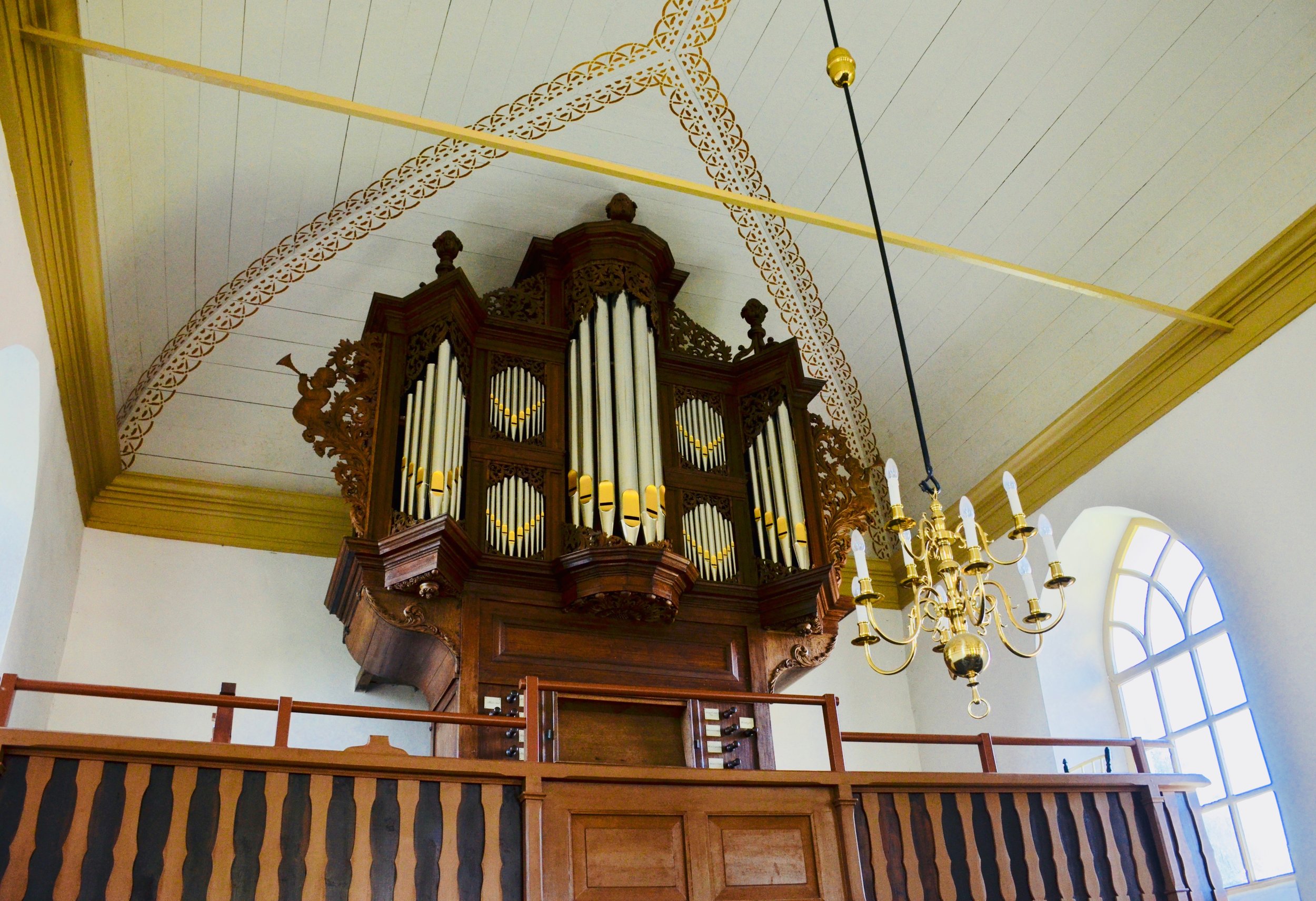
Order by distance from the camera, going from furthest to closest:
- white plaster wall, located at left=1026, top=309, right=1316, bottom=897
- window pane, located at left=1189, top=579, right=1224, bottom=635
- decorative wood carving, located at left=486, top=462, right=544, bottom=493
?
decorative wood carving, located at left=486, top=462, right=544, bottom=493 → window pane, located at left=1189, top=579, right=1224, bottom=635 → white plaster wall, located at left=1026, top=309, right=1316, bottom=897

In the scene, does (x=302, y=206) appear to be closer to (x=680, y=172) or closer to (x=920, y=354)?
(x=680, y=172)

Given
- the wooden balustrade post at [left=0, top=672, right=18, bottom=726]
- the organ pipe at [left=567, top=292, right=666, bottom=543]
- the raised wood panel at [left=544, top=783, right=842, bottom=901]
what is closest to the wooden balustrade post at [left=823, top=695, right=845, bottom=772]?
the raised wood panel at [left=544, top=783, right=842, bottom=901]

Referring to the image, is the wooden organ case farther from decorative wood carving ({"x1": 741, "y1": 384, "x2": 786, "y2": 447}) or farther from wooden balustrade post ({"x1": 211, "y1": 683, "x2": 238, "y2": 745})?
wooden balustrade post ({"x1": 211, "y1": 683, "x2": 238, "y2": 745})

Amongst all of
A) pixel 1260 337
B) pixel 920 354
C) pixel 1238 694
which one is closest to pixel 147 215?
pixel 920 354

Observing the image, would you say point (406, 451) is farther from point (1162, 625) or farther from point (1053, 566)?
point (1162, 625)

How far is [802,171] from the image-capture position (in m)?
8.99

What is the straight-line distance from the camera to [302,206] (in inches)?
329

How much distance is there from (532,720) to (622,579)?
141 centimetres

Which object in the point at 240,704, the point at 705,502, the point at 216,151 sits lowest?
the point at 240,704

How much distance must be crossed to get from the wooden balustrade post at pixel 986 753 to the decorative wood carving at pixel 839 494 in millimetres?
1662

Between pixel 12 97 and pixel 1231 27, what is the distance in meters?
6.32

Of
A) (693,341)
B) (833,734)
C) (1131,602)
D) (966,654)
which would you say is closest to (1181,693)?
(1131,602)

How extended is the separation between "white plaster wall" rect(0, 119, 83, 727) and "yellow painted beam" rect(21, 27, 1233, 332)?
2.01 ft

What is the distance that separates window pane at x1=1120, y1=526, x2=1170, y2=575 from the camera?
26.0ft
